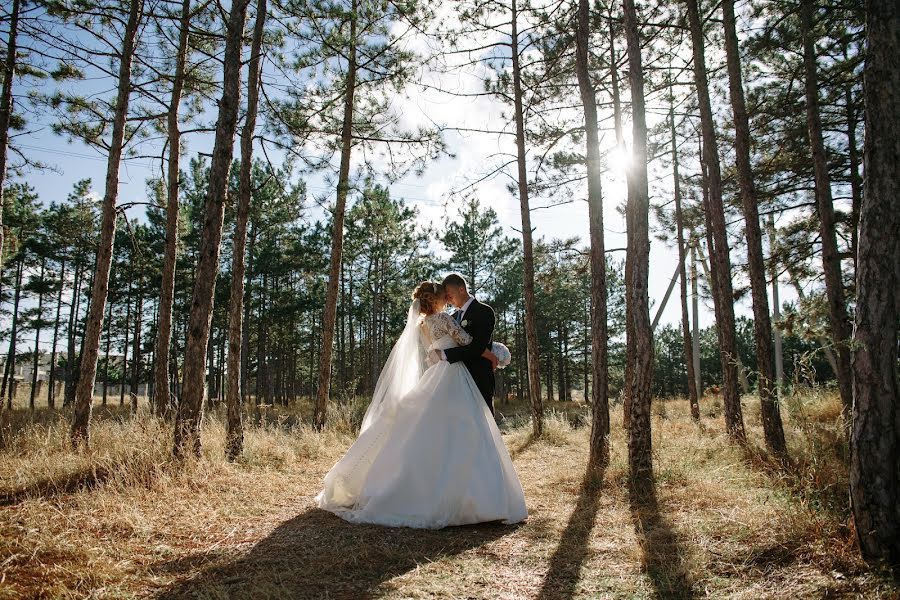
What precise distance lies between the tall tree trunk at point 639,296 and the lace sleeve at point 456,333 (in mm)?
1993

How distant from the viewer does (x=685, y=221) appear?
46.1 ft

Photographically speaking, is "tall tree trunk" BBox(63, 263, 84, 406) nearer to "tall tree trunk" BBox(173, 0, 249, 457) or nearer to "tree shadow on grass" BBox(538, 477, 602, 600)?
"tall tree trunk" BBox(173, 0, 249, 457)

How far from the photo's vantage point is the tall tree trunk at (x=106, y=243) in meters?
8.12

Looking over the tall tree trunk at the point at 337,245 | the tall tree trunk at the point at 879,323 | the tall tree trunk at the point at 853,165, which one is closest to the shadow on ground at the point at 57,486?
the tall tree trunk at the point at 337,245

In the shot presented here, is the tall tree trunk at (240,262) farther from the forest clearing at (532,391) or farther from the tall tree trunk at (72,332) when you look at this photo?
the tall tree trunk at (72,332)

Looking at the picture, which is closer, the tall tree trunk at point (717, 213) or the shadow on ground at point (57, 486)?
the shadow on ground at point (57, 486)

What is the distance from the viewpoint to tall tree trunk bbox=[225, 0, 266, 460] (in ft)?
24.3

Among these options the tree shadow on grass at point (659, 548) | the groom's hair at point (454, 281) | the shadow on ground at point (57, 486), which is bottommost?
the tree shadow on grass at point (659, 548)

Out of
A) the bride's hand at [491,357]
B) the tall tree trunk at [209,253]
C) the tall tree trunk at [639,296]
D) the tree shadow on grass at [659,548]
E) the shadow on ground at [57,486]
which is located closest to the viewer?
the tree shadow on grass at [659,548]

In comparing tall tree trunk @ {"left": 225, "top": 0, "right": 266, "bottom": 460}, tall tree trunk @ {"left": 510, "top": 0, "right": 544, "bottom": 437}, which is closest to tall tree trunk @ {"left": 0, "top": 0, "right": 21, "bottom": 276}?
tall tree trunk @ {"left": 225, "top": 0, "right": 266, "bottom": 460}

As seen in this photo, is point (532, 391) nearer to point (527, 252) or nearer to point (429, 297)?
point (527, 252)

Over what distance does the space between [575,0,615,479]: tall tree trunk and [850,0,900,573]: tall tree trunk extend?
11.3 ft

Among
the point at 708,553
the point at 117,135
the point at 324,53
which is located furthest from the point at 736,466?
the point at 117,135

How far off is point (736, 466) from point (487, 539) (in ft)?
13.0
